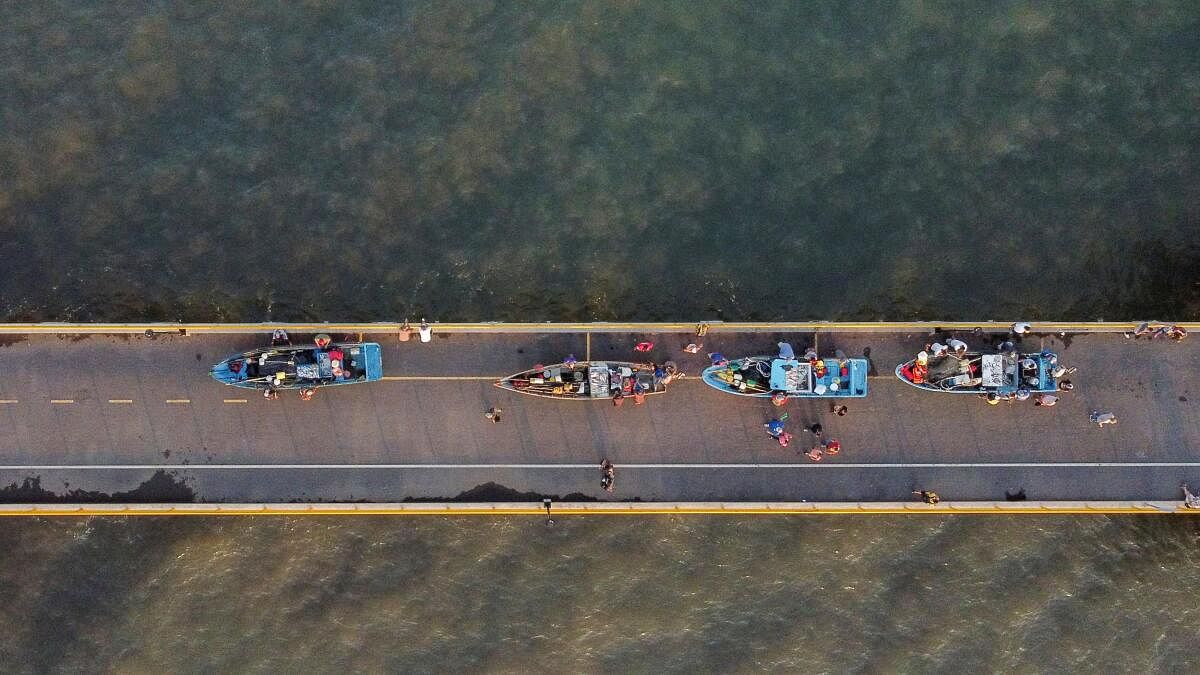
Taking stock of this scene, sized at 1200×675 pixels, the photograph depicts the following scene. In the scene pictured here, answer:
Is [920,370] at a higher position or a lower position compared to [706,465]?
higher

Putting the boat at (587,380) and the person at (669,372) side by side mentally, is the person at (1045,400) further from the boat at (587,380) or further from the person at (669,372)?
the boat at (587,380)

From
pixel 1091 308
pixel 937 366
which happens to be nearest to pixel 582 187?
pixel 937 366

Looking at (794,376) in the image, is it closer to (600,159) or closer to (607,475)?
(607,475)

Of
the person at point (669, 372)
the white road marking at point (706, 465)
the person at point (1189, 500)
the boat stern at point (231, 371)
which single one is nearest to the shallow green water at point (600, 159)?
the boat stern at point (231, 371)

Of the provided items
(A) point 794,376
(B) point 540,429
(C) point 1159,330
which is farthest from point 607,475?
(C) point 1159,330

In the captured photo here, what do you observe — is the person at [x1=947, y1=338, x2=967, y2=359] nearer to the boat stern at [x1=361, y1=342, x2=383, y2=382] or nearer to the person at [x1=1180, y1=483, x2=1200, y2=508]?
the person at [x1=1180, y1=483, x2=1200, y2=508]

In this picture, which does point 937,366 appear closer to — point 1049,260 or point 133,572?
point 1049,260

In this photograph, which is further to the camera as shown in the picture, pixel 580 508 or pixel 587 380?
pixel 580 508
